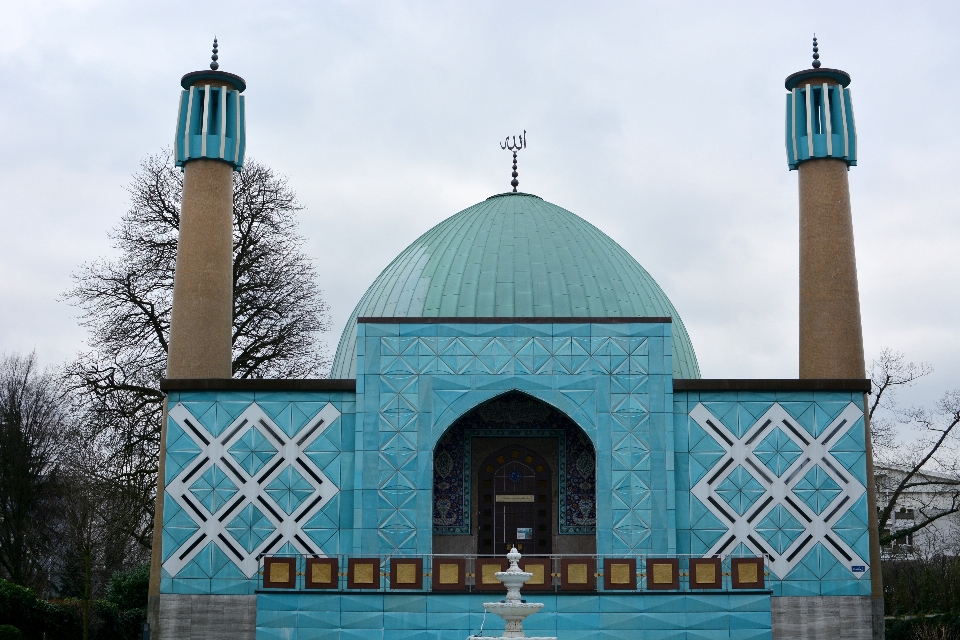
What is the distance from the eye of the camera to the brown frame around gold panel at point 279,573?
19172 mm

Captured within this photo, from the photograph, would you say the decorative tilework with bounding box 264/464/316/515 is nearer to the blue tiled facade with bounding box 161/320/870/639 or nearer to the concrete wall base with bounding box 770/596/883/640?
the blue tiled facade with bounding box 161/320/870/639

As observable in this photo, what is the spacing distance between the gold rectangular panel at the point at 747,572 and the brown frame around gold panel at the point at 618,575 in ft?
5.92

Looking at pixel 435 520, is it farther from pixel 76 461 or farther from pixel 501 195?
pixel 76 461

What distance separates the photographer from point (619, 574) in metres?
18.8

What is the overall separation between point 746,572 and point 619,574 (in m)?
2.18

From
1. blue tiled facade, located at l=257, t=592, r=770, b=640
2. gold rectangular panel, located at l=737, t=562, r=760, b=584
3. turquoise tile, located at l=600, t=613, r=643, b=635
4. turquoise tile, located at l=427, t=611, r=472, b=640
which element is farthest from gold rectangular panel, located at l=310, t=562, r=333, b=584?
gold rectangular panel, located at l=737, t=562, r=760, b=584

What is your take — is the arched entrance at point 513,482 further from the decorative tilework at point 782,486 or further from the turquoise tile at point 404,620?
the turquoise tile at point 404,620

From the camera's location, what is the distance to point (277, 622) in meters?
18.9

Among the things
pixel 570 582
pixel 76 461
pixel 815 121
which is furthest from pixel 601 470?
pixel 76 461

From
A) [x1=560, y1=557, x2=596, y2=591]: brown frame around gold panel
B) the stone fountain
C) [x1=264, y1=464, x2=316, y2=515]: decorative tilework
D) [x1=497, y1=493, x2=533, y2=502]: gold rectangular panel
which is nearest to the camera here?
the stone fountain

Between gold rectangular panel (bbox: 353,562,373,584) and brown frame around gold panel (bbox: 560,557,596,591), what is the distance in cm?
316

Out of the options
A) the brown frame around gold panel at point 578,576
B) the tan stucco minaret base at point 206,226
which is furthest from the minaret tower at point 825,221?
the tan stucco minaret base at point 206,226

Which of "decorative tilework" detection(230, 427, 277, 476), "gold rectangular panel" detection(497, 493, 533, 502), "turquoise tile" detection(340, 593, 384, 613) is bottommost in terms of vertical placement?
"turquoise tile" detection(340, 593, 384, 613)

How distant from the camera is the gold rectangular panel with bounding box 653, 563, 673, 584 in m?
18.8
